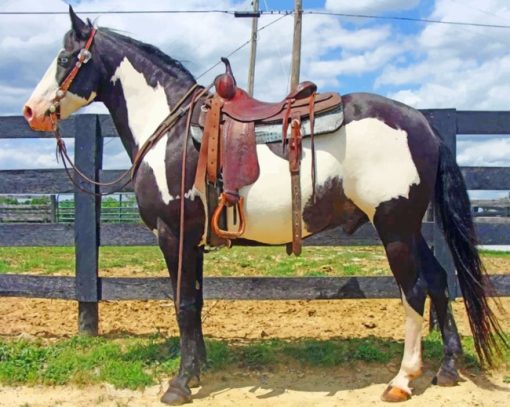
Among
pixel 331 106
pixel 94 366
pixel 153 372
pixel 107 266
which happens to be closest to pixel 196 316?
pixel 153 372

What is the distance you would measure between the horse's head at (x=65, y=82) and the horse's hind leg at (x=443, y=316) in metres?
2.78

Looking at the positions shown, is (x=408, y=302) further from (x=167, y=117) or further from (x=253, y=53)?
(x=253, y=53)

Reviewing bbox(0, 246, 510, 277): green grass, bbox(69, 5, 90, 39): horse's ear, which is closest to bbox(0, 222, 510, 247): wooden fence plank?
bbox(69, 5, 90, 39): horse's ear

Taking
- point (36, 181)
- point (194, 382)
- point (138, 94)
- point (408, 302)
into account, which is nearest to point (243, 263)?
point (36, 181)

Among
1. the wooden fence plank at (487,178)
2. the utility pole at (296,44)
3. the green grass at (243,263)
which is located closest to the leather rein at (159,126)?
the wooden fence plank at (487,178)

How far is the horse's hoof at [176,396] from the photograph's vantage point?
158 inches

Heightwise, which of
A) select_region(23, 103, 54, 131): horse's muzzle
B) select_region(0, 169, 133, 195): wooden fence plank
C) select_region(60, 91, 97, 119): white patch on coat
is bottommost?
select_region(0, 169, 133, 195): wooden fence plank

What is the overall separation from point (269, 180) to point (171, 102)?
105 centimetres

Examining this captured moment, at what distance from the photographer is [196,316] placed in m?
4.39

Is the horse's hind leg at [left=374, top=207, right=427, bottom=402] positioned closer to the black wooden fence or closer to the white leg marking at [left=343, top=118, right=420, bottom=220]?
the white leg marking at [left=343, top=118, right=420, bottom=220]

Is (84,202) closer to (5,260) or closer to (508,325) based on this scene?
(508,325)

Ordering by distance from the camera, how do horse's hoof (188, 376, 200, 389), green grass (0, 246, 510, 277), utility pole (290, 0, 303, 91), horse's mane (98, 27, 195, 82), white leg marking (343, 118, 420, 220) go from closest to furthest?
white leg marking (343, 118, 420, 220) → horse's hoof (188, 376, 200, 389) → horse's mane (98, 27, 195, 82) → green grass (0, 246, 510, 277) → utility pole (290, 0, 303, 91)

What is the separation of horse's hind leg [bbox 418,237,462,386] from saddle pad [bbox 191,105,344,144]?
3.61ft

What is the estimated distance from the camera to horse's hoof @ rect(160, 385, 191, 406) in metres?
4.01
